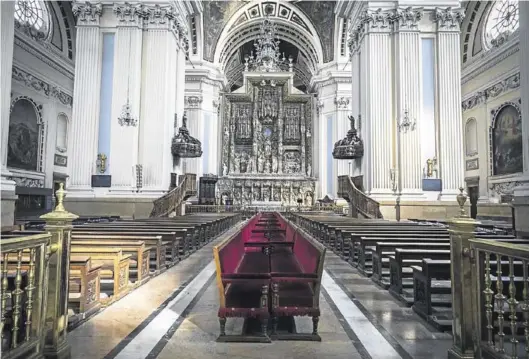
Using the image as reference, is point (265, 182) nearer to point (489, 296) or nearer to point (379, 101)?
point (379, 101)

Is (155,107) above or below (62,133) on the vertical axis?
below

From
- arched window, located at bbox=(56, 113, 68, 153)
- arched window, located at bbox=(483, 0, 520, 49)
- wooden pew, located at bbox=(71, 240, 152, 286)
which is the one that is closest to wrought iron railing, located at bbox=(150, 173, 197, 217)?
wooden pew, located at bbox=(71, 240, 152, 286)

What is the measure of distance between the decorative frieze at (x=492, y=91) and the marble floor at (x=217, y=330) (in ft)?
54.6

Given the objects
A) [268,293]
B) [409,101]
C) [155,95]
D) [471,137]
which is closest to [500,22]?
[471,137]

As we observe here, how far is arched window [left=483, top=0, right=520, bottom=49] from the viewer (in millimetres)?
18094

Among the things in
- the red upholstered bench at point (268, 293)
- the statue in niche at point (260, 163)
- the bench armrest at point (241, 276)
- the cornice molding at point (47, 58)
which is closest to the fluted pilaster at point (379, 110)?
the red upholstered bench at point (268, 293)

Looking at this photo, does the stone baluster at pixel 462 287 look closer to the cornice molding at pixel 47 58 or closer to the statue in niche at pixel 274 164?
the cornice molding at pixel 47 58

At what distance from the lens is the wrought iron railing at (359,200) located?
43.4 feet

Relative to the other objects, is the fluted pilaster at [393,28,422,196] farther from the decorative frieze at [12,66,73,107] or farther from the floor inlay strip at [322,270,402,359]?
the decorative frieze at [12,66,73,107]

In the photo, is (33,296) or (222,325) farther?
(222,325)

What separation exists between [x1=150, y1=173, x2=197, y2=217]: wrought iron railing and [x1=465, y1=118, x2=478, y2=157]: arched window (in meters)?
14.7

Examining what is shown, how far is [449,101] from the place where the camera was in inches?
570

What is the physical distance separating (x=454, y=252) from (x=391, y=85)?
12944 millimetres

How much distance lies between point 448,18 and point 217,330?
15.0 meters
